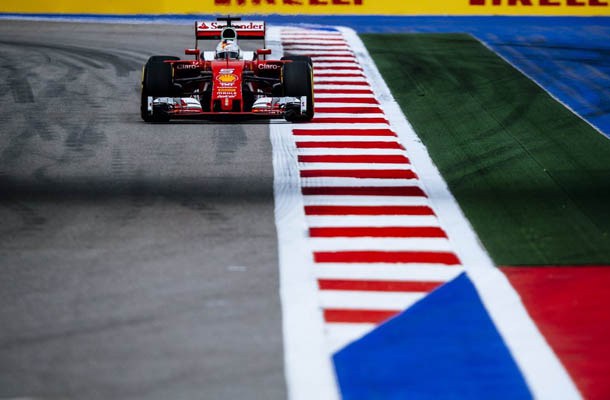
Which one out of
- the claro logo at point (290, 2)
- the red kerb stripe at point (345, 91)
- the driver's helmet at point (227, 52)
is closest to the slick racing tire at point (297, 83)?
the driver's helmet at point (227, 52)

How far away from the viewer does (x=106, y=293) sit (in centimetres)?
995

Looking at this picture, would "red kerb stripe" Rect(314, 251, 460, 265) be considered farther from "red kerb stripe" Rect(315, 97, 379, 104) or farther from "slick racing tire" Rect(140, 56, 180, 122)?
"red kerb stripe" Rect(315, 97, 379, 104)

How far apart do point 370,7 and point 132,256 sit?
66.5 ft

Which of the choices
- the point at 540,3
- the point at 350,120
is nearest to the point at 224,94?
the point at 350,120

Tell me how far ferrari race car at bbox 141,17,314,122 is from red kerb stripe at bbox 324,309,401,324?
7.31m

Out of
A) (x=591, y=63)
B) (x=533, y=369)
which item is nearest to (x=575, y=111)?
(x=591, y=63)

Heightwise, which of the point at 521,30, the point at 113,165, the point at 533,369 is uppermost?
the point at 533,369

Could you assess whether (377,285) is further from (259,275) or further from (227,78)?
(227,78)

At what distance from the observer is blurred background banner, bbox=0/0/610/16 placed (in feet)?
97.7

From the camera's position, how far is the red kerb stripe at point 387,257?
11.0m

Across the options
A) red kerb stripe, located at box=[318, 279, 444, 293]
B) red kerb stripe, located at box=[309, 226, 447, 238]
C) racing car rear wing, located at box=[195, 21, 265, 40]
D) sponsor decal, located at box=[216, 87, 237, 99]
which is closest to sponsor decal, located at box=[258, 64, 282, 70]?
sponsor decal, located at box=[216, 87, 237, 99]

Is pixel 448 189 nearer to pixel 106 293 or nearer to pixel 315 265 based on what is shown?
pixel 315 265

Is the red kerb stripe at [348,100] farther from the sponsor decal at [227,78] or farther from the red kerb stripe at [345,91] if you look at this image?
the sponsor decal at [227,78]

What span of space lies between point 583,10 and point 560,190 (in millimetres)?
17524
